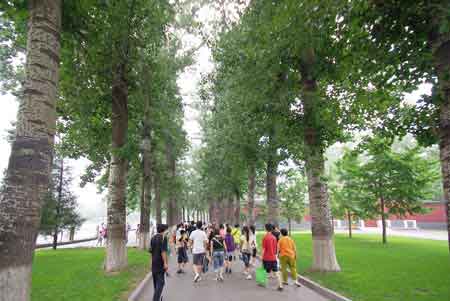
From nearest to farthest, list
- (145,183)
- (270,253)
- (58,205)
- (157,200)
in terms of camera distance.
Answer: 1. (270,253)
2. (145,183)
3. (157,200)
4. (58,205)

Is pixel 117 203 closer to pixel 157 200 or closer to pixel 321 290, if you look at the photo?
pixel 321 290

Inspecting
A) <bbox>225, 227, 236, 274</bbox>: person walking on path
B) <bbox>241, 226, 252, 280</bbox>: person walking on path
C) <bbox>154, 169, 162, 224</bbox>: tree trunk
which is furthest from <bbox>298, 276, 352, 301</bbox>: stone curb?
<bbox>154, 169, 162, 224</bbox>: tree trunk

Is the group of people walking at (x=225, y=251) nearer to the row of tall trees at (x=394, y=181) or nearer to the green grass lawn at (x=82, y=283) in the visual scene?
the green grass lawn at (x=82, y=283)

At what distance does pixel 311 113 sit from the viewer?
10758mm

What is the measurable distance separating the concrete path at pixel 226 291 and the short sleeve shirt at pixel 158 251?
4.07ft

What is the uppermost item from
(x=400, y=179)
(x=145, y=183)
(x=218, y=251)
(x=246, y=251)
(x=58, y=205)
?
(x=400, y=179)

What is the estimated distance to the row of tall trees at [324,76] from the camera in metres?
6.11

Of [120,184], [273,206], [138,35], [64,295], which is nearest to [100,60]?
[138,35]

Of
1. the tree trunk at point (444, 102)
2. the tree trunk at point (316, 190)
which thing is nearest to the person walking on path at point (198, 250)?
the tree trunk at point (316, 190)

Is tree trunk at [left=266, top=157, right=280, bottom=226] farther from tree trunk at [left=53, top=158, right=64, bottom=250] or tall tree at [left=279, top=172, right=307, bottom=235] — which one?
tall tree at [left=279, top=172, right=307, bottom=235]

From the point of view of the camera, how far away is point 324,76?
11344 mm

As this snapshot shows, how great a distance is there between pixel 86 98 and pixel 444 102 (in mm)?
12196

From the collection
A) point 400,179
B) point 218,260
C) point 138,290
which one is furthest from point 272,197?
point 400,179

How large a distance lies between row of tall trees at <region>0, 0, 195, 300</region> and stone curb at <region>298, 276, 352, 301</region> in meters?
6.84
